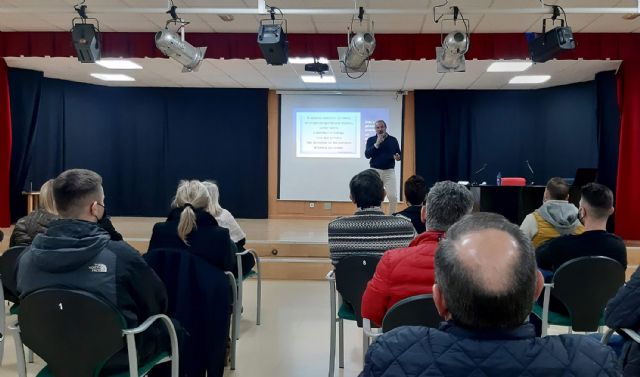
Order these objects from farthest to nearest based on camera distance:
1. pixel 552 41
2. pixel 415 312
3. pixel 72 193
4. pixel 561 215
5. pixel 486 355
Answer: pixel 552 41, pixel 561 215, pixel 72 193, pixel 415 312, pixel 486 355

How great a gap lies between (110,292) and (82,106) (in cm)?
846

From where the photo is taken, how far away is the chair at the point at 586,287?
97.0 inches

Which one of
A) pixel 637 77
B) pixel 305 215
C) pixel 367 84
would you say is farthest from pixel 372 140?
pixel 637 77

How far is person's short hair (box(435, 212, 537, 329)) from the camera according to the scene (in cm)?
86

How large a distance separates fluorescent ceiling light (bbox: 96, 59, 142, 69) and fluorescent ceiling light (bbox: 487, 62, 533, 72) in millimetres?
5184

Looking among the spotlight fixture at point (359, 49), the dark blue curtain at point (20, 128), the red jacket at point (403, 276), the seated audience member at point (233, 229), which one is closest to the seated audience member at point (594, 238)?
the red jacket at point (403, 276)

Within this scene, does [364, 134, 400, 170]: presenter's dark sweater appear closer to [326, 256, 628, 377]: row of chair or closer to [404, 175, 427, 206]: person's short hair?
[404, 175, 427, 206]: person's short hair

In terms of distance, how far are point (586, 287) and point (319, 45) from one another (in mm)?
4355

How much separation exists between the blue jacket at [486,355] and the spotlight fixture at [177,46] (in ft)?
14.2

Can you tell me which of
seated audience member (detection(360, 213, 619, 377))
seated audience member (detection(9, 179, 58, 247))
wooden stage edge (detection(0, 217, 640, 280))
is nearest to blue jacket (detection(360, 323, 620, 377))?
seated audience member (detection(360, 213, 619, 377))

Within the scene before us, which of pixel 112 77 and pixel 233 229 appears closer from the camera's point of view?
pixel 233 229

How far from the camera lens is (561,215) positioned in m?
3.10

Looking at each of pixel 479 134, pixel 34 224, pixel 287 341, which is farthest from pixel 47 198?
pixel 479 134

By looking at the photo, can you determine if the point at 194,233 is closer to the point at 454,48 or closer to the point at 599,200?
the point at 599,200
